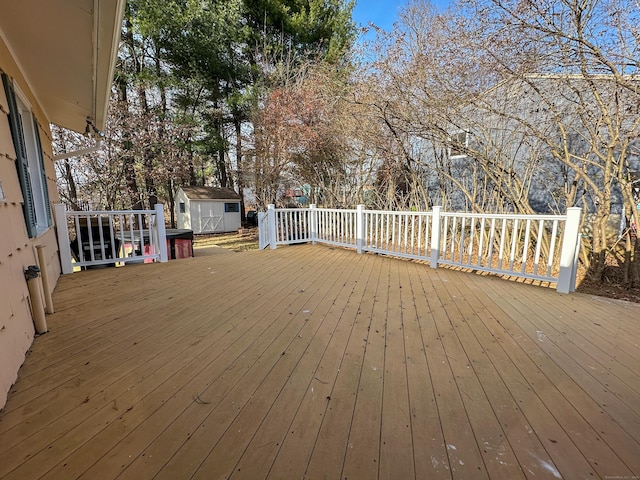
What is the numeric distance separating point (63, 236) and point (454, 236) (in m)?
5.59

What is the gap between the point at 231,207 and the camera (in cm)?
1408

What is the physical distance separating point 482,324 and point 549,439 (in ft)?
4.11

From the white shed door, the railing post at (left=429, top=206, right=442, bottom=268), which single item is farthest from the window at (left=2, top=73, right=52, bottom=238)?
the white shed door

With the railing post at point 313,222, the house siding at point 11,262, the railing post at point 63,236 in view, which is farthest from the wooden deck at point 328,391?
the railing post at point 313,222

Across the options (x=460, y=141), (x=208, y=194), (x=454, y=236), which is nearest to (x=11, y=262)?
(x=454, y=236)

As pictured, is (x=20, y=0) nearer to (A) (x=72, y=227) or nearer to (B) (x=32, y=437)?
(B) (x=32, y=437)

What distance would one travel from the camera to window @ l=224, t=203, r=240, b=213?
13.9m

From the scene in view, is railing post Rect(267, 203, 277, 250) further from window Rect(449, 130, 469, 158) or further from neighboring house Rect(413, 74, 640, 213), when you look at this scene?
window Rect(449, 130, 469, 158)

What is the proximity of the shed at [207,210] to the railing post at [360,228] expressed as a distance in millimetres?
9413

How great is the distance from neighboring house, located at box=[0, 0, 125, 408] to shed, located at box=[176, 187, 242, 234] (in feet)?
31.2

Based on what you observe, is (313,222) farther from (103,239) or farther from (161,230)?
(103,239)

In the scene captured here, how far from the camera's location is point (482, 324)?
2.46 m

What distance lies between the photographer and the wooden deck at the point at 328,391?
3.85 ft

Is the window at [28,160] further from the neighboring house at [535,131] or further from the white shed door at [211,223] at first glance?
the white shed door at [211,223]
